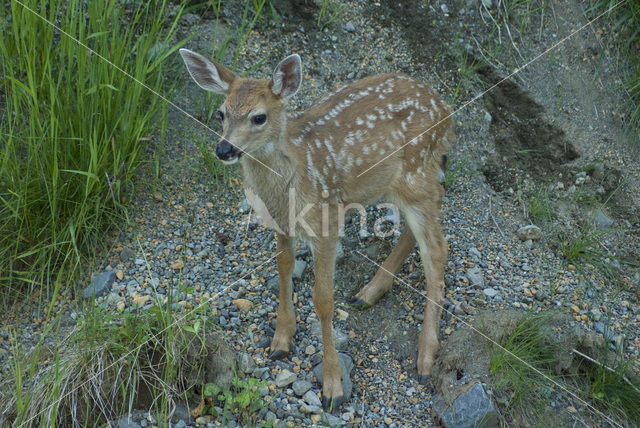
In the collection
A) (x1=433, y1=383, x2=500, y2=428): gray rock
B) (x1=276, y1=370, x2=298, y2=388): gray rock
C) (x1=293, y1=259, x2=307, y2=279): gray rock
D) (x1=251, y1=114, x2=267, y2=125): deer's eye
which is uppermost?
(x1=251, y1=114, x2=267, y2=125): deer's eye

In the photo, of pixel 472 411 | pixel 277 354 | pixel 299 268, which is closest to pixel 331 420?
pixel 277 354

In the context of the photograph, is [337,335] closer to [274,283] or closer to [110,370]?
[274,283]

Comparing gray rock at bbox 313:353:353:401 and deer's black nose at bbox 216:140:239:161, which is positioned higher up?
deer's black nose at bbox 216:140:239:161

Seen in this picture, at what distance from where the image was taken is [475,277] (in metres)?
4.55

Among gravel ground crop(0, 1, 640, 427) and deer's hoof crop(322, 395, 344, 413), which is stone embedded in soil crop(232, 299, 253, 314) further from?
deer's hoof crop(322, 395, 344, 413)

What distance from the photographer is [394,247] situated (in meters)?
4.68

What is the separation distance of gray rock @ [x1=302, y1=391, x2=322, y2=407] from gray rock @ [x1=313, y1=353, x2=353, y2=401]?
11 cm

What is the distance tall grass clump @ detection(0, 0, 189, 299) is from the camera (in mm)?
3984

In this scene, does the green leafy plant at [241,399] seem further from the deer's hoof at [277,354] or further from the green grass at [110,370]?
the deer's hoof at [277,354]

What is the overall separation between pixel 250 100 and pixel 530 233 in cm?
244

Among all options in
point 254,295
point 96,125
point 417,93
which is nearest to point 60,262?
point 96,125

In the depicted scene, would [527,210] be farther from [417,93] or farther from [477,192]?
[417,93]

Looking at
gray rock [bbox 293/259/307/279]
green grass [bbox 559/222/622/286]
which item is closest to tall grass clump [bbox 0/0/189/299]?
gray rock [bbox 293/259/307/279]

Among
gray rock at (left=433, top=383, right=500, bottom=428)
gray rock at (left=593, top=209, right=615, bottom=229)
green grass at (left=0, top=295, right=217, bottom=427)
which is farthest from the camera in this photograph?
gray rock at (left=593, top=209, right=615, bottom=229)
